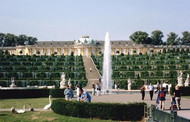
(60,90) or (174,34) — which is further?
(174,34)

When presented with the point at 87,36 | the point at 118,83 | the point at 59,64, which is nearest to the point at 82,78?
the point at 118,83

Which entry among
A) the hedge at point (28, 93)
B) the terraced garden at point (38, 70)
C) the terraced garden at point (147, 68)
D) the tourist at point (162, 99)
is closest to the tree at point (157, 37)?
the terraced garden at point (147, 68)

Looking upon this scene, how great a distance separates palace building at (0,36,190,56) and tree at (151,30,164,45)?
5.24 metres

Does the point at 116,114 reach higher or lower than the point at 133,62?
lower

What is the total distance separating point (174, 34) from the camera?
395 feet

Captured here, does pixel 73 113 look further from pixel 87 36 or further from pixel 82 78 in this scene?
pixel 87 36

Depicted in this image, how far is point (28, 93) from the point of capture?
32250mm

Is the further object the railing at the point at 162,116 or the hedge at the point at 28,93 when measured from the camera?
the hedge at the point at 28,93

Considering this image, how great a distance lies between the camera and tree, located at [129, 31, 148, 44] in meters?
117

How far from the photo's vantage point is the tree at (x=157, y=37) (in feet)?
390

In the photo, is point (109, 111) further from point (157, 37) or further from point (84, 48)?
point (157, 37)

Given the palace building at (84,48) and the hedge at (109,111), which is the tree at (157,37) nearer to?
the palace building at (84,48)

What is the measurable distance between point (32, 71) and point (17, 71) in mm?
2496

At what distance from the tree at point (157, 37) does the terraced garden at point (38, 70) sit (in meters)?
48.8
